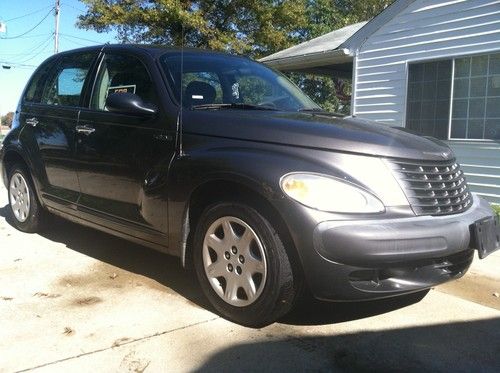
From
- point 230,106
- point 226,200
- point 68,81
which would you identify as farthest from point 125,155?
point 68,81

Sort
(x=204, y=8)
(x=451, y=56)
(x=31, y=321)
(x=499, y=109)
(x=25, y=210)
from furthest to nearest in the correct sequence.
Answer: (x=204, y=8), (x=451, y=56), (x=499, y=109), (x=25, y=210), (x=31, y=321)

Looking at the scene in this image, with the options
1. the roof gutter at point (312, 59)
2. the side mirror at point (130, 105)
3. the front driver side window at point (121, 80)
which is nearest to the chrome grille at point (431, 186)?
the side mirror at point (130, 105)

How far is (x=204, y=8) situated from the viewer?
19.5 m

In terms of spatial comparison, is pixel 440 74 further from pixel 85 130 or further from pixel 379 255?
pixel 379 255

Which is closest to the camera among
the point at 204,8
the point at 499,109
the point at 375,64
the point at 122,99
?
the point at 122,99

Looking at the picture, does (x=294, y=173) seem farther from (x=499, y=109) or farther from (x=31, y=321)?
(x=499, y=109)

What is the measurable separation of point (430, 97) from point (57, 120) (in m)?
6.30

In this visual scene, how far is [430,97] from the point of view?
891 cm

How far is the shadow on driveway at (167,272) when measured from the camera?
3605mm

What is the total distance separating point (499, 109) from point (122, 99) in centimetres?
622

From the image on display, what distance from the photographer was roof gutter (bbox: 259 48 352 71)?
1040cm

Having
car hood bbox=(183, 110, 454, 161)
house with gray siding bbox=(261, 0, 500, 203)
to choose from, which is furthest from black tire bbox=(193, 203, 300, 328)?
house with gray siding bbox=(261, 0, 500, 203)

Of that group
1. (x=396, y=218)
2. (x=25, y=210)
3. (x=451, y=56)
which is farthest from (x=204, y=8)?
(x=396, y=218)

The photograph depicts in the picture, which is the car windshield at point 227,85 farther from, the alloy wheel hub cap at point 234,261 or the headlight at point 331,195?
the headlight at point 331,195
